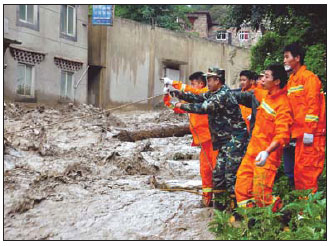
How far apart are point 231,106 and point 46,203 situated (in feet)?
7.38

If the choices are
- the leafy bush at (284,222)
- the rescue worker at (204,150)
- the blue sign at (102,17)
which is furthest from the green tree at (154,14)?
the leafy bush at (284,222)

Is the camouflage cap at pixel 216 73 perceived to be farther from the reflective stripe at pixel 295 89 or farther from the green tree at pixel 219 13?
the green tree at pixel 219 13

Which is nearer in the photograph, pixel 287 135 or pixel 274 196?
pixel 287 135

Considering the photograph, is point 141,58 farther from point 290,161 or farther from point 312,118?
point 312,118

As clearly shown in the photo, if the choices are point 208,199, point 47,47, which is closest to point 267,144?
point 208,199

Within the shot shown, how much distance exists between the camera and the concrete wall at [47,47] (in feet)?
42.2

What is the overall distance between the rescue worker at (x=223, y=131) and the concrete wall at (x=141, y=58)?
1217cm

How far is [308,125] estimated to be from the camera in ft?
13.3

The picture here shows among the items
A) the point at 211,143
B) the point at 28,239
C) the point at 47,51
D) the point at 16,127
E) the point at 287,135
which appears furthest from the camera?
the point at 47,51

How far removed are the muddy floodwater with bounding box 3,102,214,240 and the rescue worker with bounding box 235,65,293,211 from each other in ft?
1.76

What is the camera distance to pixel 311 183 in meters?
4.09

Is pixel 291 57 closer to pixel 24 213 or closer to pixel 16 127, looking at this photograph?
pixel 24 213

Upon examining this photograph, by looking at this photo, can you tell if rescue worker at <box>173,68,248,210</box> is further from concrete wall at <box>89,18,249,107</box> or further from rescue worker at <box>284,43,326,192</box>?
concrete wall at <box>89,18,249,107</box>
